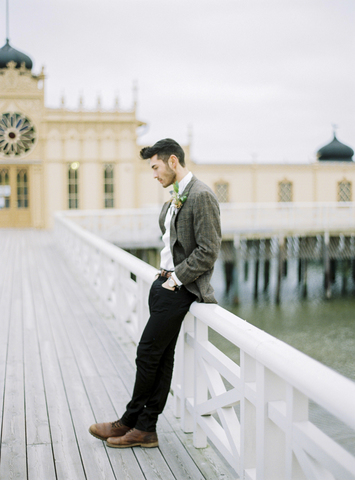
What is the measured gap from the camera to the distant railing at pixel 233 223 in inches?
742

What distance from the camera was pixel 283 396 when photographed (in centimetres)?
250

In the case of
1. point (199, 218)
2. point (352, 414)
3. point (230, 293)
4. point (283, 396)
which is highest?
point (199, 218)

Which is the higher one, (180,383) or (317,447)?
(317,447)

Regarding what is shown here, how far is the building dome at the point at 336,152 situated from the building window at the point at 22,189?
2247 centimetres

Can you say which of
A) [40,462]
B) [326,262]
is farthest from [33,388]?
[326,262]

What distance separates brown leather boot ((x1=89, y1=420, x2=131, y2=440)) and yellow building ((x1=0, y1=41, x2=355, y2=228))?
2193 centimetres

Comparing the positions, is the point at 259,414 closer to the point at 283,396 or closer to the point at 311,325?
the point at 283,396

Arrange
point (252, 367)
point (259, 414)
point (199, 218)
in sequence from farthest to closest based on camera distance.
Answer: point (199, 218) < point (252, 367) < point (259, 414)

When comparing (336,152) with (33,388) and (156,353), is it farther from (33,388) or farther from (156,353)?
(156,353)

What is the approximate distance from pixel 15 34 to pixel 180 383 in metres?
26.4

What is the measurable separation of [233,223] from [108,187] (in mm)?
7377

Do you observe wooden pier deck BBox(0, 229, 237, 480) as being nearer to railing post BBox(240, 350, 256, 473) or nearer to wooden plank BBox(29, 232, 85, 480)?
wooden plank BBox(29, 232, 85, 480)

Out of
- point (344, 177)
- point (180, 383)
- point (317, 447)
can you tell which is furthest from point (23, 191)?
point (317, 447)

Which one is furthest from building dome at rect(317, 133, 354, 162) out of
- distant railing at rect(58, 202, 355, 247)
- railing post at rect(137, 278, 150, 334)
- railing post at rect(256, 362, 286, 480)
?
railing post at rect(256, 362, 286, 480)
